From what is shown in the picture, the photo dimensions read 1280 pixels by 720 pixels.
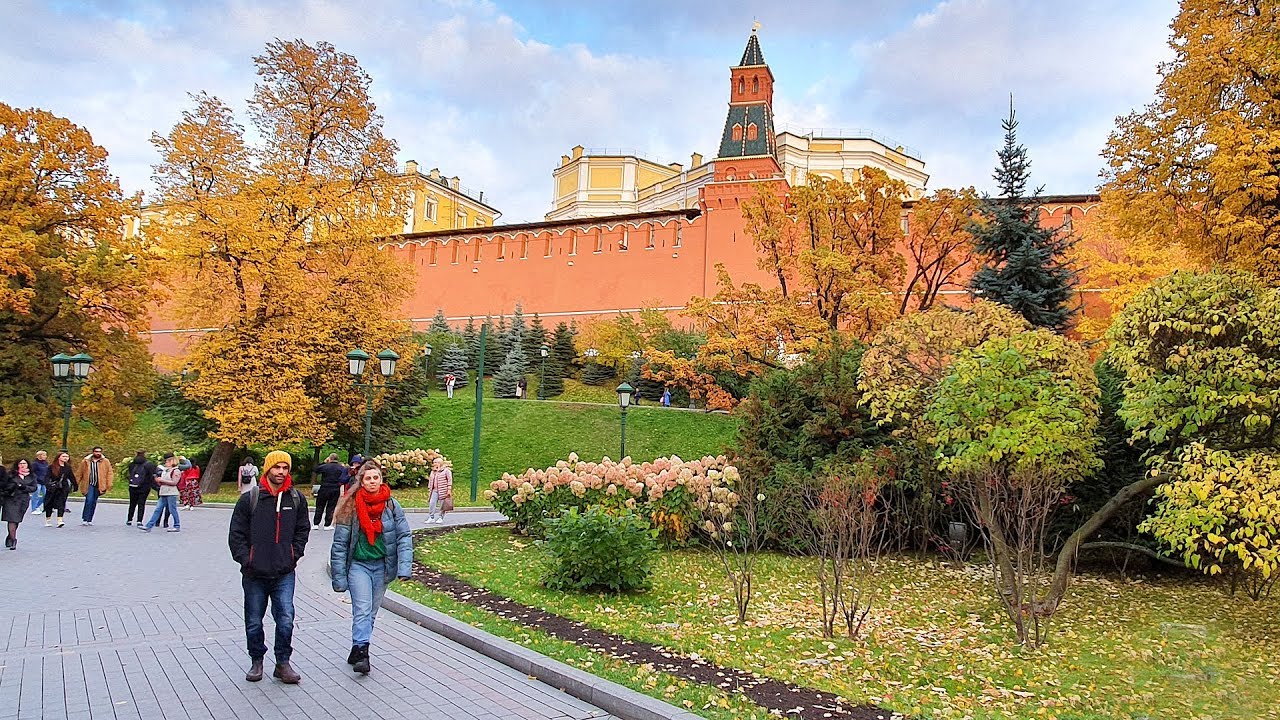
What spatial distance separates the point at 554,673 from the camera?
17.5ft

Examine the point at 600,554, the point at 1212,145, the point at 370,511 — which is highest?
the point at 1212,145

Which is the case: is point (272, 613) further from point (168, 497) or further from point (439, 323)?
point (439, 323)

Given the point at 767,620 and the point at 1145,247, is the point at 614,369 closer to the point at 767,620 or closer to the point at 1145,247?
the point at 1145,247

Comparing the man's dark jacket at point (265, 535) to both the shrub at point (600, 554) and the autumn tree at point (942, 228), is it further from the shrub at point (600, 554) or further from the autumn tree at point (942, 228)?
the autumn tree at point (942, 228)

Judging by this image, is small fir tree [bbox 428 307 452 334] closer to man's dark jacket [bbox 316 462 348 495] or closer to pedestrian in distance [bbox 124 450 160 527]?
pedestrian in distance [bbox 124 450 160 527]

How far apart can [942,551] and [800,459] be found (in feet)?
7.45

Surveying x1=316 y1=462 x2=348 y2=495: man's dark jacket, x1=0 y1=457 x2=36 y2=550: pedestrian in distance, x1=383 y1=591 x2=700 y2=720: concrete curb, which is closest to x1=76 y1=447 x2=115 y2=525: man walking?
x1=0 y1=457 x2=36 y2=550: pedestrian in distance

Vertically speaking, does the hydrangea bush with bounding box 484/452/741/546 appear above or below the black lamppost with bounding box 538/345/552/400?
below

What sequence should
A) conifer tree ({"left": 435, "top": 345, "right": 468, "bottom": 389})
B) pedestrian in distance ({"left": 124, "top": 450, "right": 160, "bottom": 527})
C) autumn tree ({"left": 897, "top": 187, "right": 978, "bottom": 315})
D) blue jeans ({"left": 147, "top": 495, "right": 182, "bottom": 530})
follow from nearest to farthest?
blue jeans ({"left": 147, "top": 495, "right": 182, "bottom": 530})
pedestrian in distance ({"left": 124, "top": 450, "right": 160, "bottom": 527})
autumn tree ({"left": 897, "top": 187, "right": 978, "bottom": 315})
conifer tree ({"left": 435, "top": 345, "right": 468, "bottom": 389})

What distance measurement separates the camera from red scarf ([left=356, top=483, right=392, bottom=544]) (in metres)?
5.34

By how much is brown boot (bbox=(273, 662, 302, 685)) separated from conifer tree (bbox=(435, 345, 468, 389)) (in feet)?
109

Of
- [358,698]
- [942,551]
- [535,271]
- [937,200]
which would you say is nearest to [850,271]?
[937,200]

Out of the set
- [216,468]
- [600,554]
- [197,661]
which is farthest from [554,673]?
[216,468]

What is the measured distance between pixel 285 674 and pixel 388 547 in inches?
37.0
